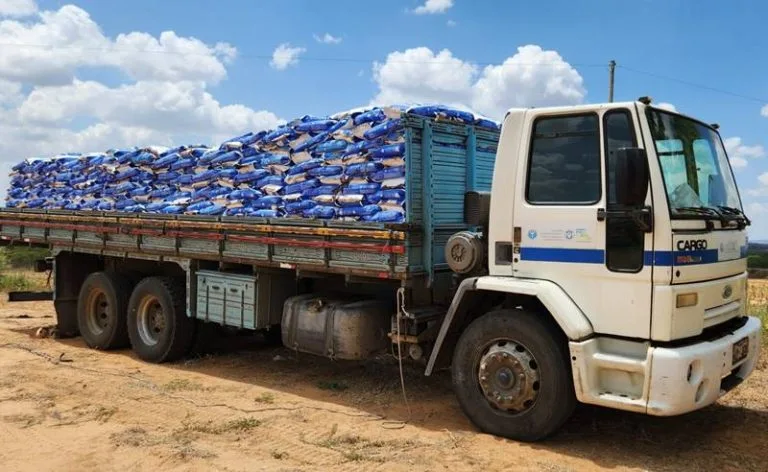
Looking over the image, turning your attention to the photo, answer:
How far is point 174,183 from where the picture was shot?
8.45 meters

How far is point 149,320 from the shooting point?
8.90m

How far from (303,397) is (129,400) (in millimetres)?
1676

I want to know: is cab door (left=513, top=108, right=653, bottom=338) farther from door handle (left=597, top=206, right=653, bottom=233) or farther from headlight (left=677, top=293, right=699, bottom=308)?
headlight (left=677, top=293, right=699, bottom=308)

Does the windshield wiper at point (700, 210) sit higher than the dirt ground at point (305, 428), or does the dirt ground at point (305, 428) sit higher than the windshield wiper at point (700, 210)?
the windshield wiper at point (700, 210)

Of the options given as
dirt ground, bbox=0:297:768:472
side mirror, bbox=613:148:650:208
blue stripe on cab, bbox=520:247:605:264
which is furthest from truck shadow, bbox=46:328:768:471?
Answer: side mirror, bbox=613:148:650:208

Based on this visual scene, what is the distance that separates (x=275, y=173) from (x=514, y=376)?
331cm

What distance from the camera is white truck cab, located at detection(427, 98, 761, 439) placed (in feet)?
15.2

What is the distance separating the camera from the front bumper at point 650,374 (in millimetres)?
4504

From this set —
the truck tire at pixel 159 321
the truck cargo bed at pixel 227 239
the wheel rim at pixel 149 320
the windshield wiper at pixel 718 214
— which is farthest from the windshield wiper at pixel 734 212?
the wheel rim at pixel 149 320

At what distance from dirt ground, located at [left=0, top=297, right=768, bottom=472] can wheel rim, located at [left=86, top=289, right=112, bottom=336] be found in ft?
4.94

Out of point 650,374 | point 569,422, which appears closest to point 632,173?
point 650,374

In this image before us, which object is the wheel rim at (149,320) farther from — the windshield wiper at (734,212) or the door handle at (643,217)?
the windshield wiper at (734,212)

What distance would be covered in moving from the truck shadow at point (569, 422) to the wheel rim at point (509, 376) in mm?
307

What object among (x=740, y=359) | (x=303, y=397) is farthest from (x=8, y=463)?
(x=740, y=359)
